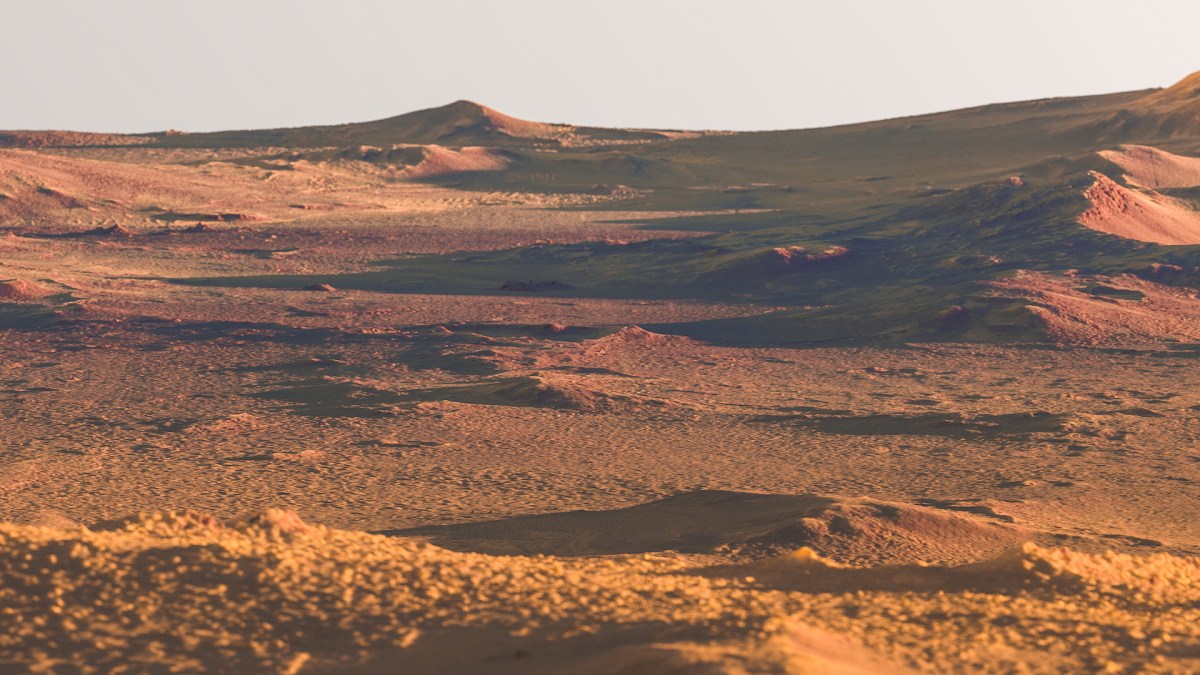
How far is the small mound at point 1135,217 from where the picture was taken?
41.7 meters

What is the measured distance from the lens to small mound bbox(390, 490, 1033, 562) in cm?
1380

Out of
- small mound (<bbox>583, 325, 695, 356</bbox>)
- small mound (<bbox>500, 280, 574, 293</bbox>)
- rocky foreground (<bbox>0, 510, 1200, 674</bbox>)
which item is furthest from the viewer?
small mound (<bbox>500, 280, 574, 293</bbox>)

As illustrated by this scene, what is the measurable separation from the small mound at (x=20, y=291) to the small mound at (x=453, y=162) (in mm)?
39869

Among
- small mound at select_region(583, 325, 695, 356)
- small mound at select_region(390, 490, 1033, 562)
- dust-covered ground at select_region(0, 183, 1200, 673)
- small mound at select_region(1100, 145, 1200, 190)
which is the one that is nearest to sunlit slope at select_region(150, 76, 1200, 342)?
small mound at select_region(1100, 145, 1200, 190)

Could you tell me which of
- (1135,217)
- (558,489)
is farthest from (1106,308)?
(558,489)

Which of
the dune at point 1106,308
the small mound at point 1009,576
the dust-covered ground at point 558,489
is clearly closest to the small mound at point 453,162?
the dust-covered ground at point 558,489

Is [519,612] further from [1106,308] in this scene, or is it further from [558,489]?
[1106,308]

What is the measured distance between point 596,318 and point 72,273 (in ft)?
53.3

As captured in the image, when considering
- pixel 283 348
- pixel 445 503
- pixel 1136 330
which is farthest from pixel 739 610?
pixel 1136 330

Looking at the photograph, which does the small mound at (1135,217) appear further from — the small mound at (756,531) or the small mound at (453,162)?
the small mound at (453,162)

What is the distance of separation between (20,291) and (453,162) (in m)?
43.7

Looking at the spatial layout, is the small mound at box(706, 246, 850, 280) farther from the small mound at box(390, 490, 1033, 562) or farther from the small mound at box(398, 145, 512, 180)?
the small mound at box(398, 145, 512, 180)

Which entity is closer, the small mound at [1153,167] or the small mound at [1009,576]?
the small mound at [1009,576]

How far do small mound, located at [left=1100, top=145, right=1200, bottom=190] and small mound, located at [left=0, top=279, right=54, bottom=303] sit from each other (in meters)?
35.2
